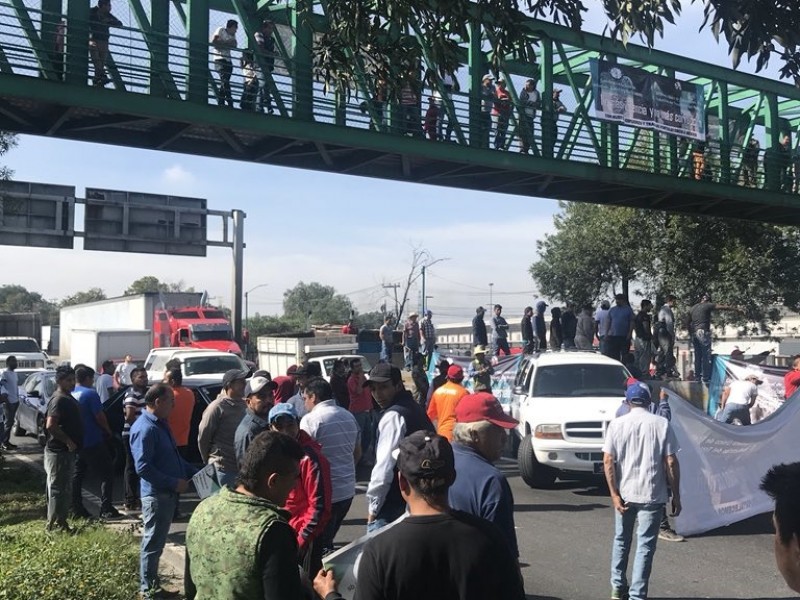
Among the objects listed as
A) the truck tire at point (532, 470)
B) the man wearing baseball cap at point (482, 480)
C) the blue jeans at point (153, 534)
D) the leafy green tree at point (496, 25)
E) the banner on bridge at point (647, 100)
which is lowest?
the truck tire at point (532, 470)

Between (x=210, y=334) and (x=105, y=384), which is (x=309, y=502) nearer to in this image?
(x=105, y=384)

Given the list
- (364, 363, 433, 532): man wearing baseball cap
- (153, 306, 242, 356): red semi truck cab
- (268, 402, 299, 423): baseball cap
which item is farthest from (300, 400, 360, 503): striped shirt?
(153, 306, 242, 356): red semi truck cab

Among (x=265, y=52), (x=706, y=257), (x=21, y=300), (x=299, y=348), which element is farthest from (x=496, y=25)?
(x=21, y=300)

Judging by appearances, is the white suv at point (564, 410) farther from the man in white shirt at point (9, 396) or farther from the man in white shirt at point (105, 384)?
the man in white shirt at point (9, 396)

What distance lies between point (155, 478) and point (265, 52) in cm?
1154

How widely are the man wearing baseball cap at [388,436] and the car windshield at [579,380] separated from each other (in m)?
6.78

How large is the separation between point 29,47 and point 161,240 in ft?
58.4

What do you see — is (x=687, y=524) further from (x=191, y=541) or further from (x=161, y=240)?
(x=161, y=240)

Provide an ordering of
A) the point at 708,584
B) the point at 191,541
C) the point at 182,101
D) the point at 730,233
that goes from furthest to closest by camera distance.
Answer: the point at 730,233 → the point at 182,101 → the point at 708,584 → the point at 191,541

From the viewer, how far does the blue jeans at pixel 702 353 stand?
1852 centimetres

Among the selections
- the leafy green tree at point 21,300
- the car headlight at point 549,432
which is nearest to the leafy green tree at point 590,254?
the car headlight at point 549,432

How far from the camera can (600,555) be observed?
339 inches

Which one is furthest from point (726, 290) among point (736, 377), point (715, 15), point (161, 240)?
point (715, 15)

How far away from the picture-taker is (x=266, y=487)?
373cm
